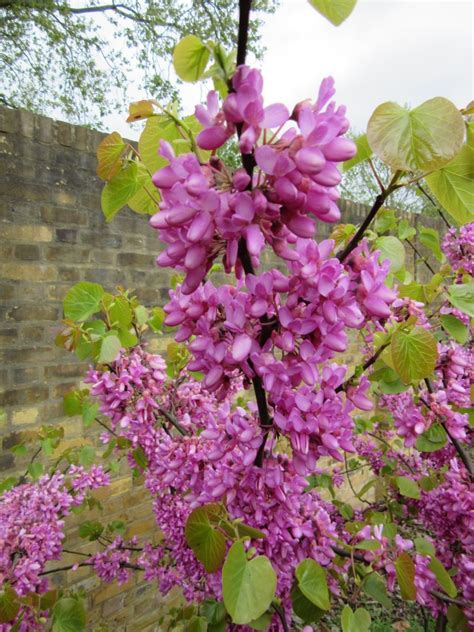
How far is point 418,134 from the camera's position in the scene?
552 millimetres

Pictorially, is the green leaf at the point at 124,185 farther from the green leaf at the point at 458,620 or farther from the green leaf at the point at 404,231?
the green leaf at the point at 458,620

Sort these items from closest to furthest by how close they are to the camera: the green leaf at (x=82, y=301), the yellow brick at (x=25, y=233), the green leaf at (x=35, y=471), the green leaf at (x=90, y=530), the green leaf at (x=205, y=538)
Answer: the green leaf at (x=205, y=538) < the green leaf at (x=82, y=301) < the green leaf at (x=35, y=471) < the green leaf at (x=90, y=530) < the yellow brick at (x=25, y=233)

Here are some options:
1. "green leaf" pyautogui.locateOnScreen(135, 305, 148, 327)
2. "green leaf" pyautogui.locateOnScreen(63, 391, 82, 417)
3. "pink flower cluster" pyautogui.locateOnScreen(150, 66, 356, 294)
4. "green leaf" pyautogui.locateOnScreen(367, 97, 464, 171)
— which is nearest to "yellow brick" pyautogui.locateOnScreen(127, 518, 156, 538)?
"green leaf" pyautogui.locateOnScreen(63, 391, 82, 417)

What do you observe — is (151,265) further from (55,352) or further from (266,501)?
(266,501)

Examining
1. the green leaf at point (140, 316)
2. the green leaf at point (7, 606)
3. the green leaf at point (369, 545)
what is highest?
the green leaf at point (140, 316)

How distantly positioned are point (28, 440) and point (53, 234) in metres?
0.88

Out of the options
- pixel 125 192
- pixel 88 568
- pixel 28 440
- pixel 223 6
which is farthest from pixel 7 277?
pixel 223 6

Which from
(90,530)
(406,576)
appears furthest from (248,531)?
(90,530)

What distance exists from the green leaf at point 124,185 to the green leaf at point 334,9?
41 cm

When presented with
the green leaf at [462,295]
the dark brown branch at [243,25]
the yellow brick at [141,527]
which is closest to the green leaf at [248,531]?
the green leaf at [462,295]

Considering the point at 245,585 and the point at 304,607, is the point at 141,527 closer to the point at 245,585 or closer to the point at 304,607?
the point at 304,607

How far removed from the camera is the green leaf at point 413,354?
0.72 metres

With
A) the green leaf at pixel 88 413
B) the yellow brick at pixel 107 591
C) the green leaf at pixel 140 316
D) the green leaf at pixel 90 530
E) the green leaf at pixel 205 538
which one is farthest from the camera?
the yellow brick at pixel 107 591

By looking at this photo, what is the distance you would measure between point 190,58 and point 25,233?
1.57m
